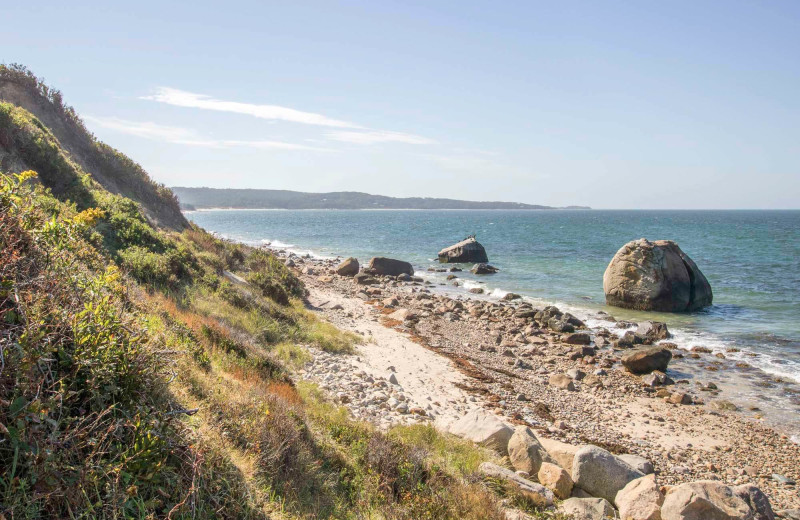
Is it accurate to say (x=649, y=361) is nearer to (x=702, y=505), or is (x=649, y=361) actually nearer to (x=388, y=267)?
(x=702, y=505)

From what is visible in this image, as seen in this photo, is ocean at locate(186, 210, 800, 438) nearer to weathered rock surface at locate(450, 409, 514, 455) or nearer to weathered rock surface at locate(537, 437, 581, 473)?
weathered rock surface at locate(537, 437, 581, 473)

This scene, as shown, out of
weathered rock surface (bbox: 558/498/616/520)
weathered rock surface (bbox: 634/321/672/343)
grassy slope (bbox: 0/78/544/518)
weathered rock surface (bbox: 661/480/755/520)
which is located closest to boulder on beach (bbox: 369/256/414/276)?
weathered rock surface (bbox: 634/321/672/343)

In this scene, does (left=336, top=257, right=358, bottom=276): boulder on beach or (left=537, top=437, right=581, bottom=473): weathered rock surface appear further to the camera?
(left=336, top=257, right=358, bottom=276): boulder on beach

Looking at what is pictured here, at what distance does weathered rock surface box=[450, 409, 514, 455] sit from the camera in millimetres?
9008

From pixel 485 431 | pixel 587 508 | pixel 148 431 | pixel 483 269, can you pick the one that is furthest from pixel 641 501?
pixel 483 269

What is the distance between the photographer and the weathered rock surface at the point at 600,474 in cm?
801

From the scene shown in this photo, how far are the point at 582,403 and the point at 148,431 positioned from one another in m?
13.0

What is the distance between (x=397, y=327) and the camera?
21.4 metres

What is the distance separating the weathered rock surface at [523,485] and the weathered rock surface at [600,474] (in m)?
1.16

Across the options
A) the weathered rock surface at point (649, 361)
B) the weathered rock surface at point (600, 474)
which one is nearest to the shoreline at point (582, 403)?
the weathered rock surface at point (649, 361)

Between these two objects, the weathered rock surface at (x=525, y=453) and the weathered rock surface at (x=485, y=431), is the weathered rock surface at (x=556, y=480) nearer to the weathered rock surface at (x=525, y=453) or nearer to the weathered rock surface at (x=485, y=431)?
the weathered rock surface at (x=525, y=453)

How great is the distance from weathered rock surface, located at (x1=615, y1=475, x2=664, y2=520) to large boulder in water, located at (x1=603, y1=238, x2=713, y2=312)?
2144 cm

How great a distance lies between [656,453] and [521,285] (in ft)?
80.4

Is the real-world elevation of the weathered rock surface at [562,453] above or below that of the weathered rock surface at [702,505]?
below
